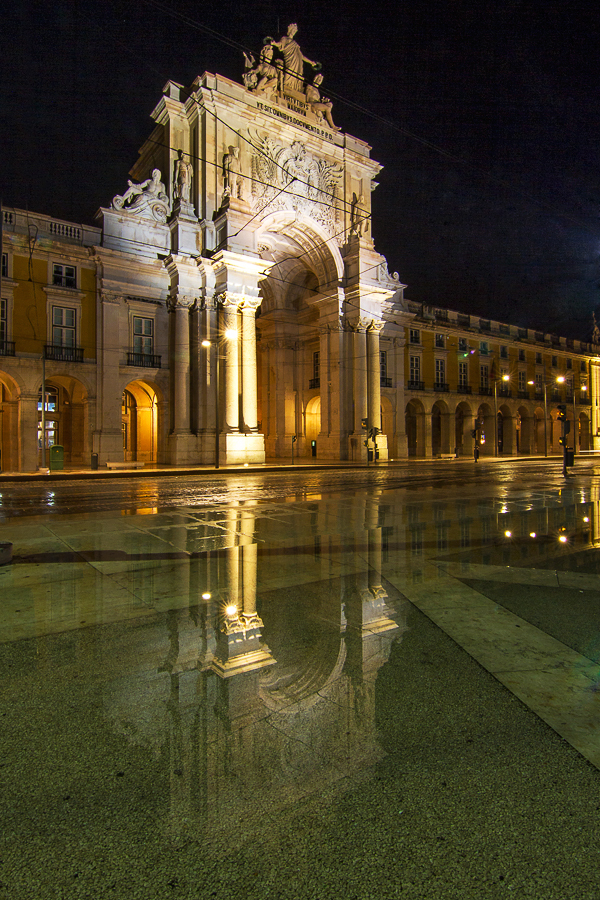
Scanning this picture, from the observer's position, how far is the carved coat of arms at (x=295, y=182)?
3050 centimetres

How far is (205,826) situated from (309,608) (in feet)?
8.17

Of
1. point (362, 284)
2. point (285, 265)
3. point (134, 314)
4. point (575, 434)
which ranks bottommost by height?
point (575, 434)

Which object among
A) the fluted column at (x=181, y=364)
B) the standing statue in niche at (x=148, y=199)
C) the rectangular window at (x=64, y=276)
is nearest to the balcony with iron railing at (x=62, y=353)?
the rectangular window at (x=64, y=276)

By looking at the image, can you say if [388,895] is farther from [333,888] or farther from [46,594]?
[46,594]

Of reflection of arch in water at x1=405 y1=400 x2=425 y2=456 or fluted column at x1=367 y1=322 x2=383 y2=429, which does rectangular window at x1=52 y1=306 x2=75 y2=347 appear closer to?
fluted column at x1=367 y1=322 x2=383 y2=429

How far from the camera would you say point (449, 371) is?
4675 cm

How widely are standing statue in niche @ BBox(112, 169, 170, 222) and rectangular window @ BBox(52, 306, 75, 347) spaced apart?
6.65 m

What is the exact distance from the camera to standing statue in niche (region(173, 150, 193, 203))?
28.1 m

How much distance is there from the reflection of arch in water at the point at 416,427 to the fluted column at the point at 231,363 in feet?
65.4

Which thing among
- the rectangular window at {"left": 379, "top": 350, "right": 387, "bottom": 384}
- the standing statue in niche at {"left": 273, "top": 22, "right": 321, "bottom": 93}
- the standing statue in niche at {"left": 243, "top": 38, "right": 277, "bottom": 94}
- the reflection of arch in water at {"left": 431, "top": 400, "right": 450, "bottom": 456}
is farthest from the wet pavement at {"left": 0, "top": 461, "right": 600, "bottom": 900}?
the reflection of arch in water at {"left": 431, "top": 400, "right": 450, "bottom": 456}

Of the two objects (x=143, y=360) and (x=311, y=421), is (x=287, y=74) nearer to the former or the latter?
(x=143, y=360)

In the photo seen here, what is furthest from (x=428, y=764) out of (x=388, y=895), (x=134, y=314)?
(x=134, y=314)

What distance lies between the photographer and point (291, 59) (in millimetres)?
32469

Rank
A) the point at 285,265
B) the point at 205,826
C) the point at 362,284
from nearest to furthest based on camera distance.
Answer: the point at 205,826 < the point at 362,284 < the point at 285,265
